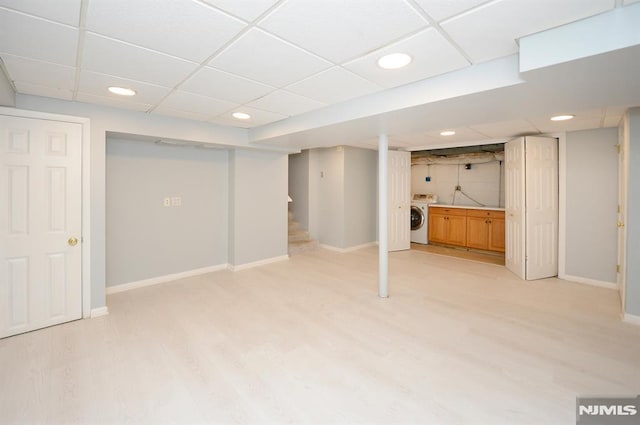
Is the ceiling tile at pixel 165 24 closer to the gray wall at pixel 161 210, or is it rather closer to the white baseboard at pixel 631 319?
the gray wall at pixel 161 210

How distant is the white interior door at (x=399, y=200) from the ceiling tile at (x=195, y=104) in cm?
401

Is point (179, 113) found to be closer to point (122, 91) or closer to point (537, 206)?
point (122, 91)

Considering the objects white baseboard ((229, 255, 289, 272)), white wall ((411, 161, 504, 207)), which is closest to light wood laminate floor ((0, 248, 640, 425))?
white baseboard ((229, 255, 289, 272))

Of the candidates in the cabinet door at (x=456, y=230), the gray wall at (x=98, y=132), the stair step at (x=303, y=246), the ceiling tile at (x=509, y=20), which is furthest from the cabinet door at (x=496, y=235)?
the gray wall at (x=98, y=132)

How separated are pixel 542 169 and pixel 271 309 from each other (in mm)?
4551

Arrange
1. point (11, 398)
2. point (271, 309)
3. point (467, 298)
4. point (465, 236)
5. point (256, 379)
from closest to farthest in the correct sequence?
point (11, 398)
point (256, 379)
point (271, 309)
point (467, 298)
point (465, 236)

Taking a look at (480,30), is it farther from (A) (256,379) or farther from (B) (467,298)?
(B) (467,298)

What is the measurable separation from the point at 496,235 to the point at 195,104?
19.6 ft

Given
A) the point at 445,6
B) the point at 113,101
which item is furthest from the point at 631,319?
the point at 113,101

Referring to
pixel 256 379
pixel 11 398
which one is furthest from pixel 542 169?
pixel 11 398

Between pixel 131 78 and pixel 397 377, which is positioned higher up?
pixel 131 78

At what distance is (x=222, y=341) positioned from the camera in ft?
9.01

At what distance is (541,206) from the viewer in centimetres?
457

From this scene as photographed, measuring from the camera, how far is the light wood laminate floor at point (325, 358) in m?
1.90
